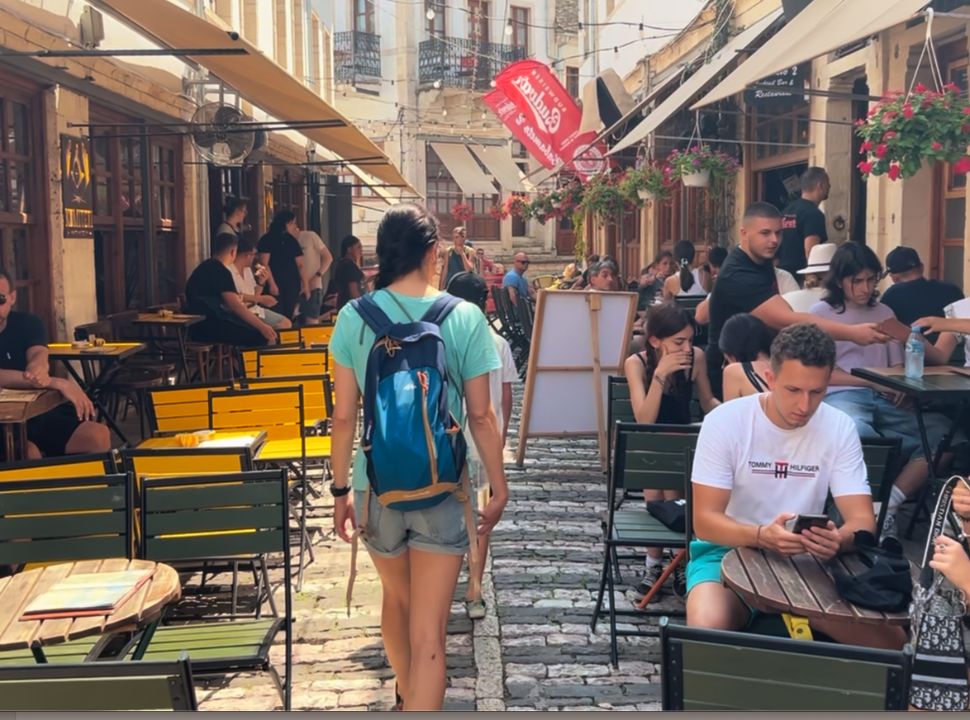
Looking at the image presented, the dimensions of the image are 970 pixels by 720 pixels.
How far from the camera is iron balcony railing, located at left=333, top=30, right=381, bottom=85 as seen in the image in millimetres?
26812

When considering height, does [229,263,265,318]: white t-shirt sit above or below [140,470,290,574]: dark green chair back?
above

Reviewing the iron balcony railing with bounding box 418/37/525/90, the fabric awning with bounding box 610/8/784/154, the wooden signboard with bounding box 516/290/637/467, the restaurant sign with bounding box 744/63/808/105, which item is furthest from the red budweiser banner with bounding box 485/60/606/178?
the iron balcony railing with bounding box 418/37/525/90

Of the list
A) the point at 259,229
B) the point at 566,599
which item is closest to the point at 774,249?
the point at 566,599

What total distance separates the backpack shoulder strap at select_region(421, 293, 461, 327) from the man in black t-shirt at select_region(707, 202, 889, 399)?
226 centimetres

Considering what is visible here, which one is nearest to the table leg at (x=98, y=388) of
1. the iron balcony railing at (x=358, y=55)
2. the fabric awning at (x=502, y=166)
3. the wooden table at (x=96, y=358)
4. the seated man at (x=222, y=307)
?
the wooden table at (x=96, y=358)

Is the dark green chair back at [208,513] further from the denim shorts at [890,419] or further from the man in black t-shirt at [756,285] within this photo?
the denim shorts at [890,419]

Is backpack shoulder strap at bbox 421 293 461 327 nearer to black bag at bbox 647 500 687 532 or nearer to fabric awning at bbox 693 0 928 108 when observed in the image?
black bag at bbox 647 500 687 532

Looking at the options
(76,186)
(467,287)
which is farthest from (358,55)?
(467,287)

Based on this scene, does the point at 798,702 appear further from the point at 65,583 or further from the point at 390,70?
the point at 390,70

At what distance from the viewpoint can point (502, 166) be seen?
25.9 m

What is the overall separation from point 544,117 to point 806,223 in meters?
8.65

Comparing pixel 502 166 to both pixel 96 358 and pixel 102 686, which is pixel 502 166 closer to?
pixel 96 358

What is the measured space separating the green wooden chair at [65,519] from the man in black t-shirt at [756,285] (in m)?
2.86

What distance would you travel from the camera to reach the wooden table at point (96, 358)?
704 centimetres
